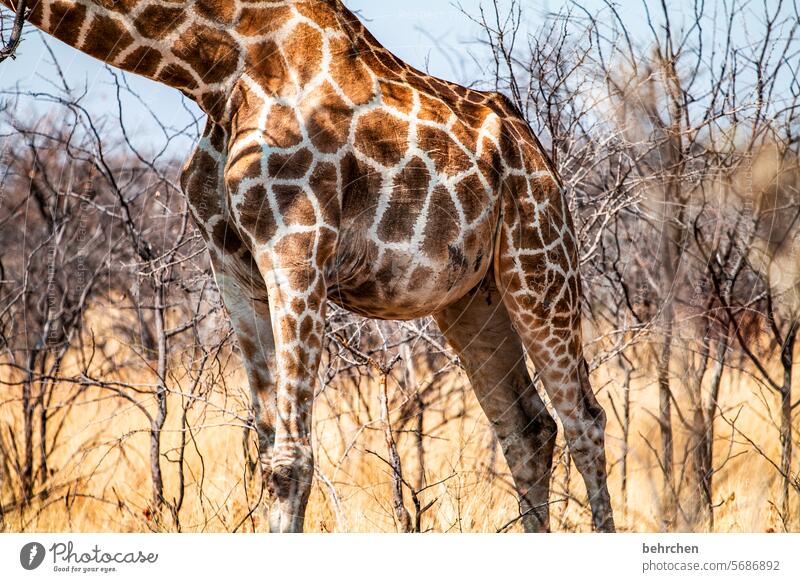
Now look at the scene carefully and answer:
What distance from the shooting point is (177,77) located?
2781 mm

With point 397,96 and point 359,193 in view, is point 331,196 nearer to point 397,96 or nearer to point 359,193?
point 359,193

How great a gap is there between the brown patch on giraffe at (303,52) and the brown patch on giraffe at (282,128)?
113 mm

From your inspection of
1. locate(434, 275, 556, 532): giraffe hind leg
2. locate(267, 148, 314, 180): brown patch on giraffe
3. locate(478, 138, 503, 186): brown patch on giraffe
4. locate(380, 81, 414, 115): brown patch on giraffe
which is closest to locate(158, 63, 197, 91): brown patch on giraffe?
locate(267, 148, 314, 180): brown patch on giraffe

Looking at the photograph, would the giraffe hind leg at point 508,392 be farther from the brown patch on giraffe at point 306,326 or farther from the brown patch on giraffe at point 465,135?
the brown patch on giraffe at point 306,326

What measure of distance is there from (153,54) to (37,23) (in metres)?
0.32

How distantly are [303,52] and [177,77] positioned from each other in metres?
0.37

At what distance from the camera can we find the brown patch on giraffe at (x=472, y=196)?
9.72ft

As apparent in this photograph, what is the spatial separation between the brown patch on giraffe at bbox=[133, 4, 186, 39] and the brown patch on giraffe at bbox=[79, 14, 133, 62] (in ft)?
0.15

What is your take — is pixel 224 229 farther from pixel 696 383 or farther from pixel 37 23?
pixel 696 383

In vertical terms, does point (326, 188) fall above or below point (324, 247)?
above

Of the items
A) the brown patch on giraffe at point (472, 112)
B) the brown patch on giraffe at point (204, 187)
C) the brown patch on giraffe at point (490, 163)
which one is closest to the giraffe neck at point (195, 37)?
the brown patch on giraffe at point (204, 187)
